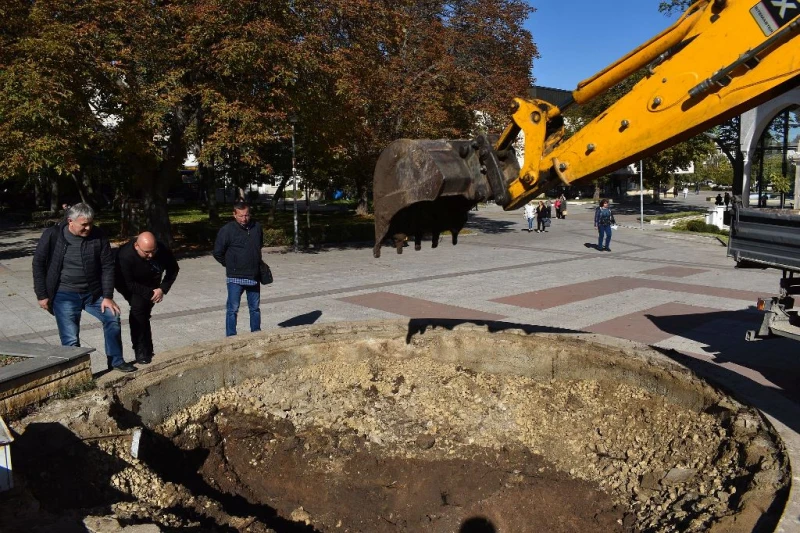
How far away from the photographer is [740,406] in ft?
14.9

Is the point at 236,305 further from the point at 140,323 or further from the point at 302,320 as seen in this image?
the point at 302,320

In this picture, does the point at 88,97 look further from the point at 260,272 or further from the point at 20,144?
the point at 260,272

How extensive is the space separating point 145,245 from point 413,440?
9.71 ft

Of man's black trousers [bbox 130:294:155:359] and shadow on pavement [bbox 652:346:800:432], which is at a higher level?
man's black trousers [bbox 130:294:155:359]

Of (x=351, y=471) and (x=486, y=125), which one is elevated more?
(x=486, y=125)

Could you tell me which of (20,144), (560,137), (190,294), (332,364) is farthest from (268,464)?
(20,144)

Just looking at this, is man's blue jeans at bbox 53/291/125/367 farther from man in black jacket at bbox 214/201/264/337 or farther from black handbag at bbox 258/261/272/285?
black handbag at bbox 258/261/272/285

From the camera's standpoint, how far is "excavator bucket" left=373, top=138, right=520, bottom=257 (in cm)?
400

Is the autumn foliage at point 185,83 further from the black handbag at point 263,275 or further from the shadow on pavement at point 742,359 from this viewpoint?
the shadow on pavement at point 742,359

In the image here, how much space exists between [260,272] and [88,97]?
928 centimetres

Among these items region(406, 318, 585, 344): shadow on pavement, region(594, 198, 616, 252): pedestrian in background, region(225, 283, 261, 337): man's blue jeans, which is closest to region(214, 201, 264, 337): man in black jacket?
region(225, 283, 261, 337): man's blue jeans

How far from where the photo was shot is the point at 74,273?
539cm

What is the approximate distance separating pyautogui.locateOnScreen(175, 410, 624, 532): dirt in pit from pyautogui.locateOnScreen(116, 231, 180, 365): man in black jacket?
1106 mm

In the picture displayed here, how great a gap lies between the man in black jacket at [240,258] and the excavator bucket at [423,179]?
9.92ft
